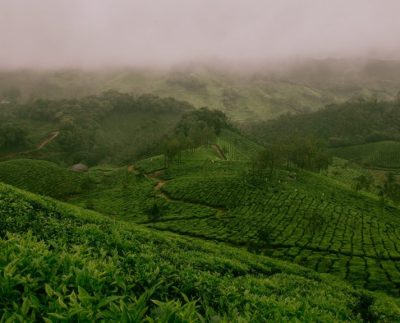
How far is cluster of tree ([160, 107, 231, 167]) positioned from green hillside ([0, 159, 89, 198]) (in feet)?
99.6

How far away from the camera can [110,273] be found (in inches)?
269

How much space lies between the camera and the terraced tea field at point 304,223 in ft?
164

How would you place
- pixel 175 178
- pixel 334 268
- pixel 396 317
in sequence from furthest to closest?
pixel 175 178 → pixel 334 268 → pixel 396 317

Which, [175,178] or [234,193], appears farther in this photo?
[175,178]

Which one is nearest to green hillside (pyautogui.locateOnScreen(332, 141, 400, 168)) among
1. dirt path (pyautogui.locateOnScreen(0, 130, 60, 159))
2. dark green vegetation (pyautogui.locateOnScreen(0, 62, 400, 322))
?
dark green vegetation (pyautogui.locateOnScreen(0, 62, 400, 322))

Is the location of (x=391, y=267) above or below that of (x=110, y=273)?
below

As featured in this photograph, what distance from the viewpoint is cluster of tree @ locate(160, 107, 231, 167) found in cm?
12056

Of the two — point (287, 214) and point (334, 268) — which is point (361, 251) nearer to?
point (334, 268)

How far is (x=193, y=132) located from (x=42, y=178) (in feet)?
219

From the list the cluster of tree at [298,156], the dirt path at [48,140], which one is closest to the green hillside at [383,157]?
the cluster of tree at [298,156]

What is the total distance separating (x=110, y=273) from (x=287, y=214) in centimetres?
7201

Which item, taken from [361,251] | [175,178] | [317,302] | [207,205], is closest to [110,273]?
[317,302]

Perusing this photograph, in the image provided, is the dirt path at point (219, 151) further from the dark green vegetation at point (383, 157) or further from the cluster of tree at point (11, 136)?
the cluster of tree at point (11, 136)

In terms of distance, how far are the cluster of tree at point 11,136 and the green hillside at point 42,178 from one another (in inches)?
1793
